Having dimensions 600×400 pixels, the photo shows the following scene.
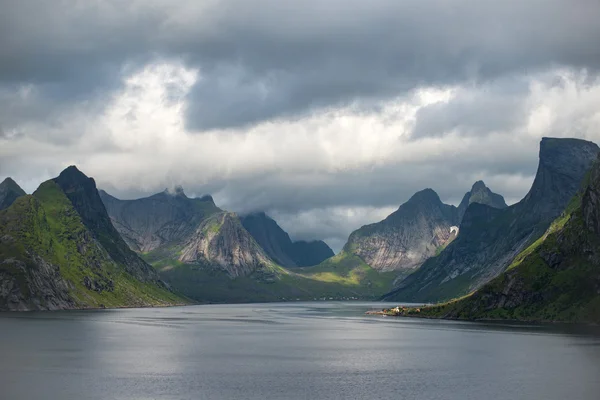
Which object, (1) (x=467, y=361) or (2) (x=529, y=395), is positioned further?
(1) (x=467, y=361)

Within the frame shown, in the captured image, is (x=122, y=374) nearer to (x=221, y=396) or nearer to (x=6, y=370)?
(x=6, y=370)

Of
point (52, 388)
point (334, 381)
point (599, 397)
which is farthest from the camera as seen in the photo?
point (334, 381)

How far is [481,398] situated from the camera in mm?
133375

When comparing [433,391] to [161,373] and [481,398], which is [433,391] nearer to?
[481,398]

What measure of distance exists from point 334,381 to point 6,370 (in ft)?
271

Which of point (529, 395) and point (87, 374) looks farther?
point (87, 374)

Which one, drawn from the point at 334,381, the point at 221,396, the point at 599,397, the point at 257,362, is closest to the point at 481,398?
the point at 599,397

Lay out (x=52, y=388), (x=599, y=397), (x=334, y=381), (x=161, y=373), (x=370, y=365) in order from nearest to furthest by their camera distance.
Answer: (x=599, y=397) < (x=52, y=388) < (x=334, y=381) < (x=161, y=373) < (x=370, y=365)

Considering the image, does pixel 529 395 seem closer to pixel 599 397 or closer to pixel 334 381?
pixel 599 397

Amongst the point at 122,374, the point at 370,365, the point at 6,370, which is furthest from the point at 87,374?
the point at 370,365

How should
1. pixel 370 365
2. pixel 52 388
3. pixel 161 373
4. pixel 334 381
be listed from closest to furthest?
1. pixel 52 388
2. pixel 334 381
3. pixel 161 373
4. pixel 370 365

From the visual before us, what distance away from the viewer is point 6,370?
542 ft

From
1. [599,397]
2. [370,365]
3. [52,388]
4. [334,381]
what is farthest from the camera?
[370,365]

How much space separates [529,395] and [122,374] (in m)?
96.4
